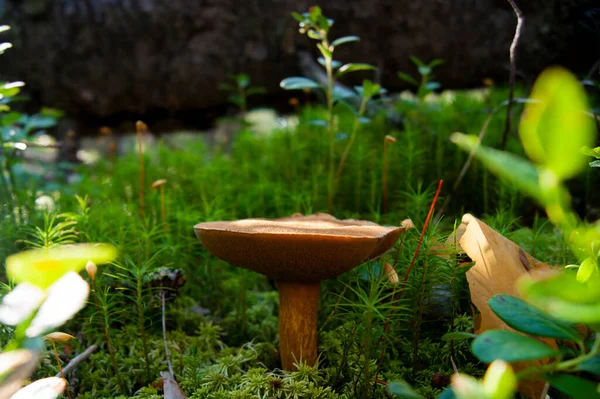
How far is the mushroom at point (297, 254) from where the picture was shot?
1.05m

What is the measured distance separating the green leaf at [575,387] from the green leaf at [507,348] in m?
0.05

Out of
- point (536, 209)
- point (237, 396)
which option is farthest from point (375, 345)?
point (536, 209)

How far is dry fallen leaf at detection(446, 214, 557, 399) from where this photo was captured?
3.56 ft

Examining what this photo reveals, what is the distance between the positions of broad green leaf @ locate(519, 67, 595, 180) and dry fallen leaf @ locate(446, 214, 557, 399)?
1.95ft

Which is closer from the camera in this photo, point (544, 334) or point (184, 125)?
point (544, 334)

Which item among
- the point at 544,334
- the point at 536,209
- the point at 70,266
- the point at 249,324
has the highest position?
the point at 70,266

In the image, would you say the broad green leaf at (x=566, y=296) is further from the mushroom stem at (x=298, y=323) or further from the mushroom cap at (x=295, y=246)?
the mushroom stem at (x=298, y=323)

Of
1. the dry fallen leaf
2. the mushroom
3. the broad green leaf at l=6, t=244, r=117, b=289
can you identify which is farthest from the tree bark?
the broad green leaf at l=6, t=244, r=117, b=289

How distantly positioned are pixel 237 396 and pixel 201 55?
90.9 inches

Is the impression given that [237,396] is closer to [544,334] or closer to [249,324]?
[249,324]

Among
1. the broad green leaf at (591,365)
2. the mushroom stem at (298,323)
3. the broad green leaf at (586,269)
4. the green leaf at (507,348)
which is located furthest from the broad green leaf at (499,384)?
the mushroom stem at (298,323)

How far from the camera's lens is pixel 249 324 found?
5.09 ft

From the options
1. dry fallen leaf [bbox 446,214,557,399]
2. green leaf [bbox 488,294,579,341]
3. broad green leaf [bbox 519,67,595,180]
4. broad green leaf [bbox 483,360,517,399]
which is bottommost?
dry fallen leaf [bbox 446,214,557,399]

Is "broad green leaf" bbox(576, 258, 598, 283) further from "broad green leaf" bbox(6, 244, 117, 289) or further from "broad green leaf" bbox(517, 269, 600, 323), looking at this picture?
"broad green leaf" bbox(6, 244, 117, 289)
